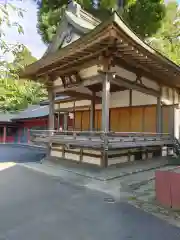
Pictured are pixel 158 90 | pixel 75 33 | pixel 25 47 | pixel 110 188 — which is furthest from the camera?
pixel 158 90

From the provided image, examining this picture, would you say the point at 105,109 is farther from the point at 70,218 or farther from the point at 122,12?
the point at 122,12

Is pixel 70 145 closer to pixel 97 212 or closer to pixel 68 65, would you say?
pixel 68 65

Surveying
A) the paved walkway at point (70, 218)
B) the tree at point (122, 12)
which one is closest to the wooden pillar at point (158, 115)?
the paved walkway at point (70, 218)

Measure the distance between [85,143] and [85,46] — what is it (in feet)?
9.46

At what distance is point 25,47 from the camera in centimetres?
288

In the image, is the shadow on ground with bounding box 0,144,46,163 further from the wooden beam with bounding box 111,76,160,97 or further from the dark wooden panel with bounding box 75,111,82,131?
the wooden beam with bounding box 111,76,160,97

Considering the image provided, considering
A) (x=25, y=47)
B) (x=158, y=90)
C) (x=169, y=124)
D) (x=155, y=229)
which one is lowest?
(x=155, y=229)

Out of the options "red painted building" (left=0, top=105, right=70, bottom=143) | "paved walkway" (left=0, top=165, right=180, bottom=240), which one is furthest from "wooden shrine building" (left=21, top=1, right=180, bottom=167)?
"red painted building" (left=0, top=105, right=70, bottom=143)

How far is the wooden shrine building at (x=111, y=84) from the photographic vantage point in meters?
6.94

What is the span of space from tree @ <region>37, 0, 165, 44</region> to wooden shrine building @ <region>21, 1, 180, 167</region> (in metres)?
7.47

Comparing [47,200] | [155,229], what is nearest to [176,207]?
[155,229]

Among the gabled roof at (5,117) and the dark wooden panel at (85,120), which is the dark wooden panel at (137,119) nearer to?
the dark wooden panel at (85,120)

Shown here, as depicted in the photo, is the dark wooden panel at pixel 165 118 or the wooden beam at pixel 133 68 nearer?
the wooden beam at pixel 133 68

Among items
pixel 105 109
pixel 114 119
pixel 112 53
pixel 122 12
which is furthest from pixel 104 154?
pixel 122 12
